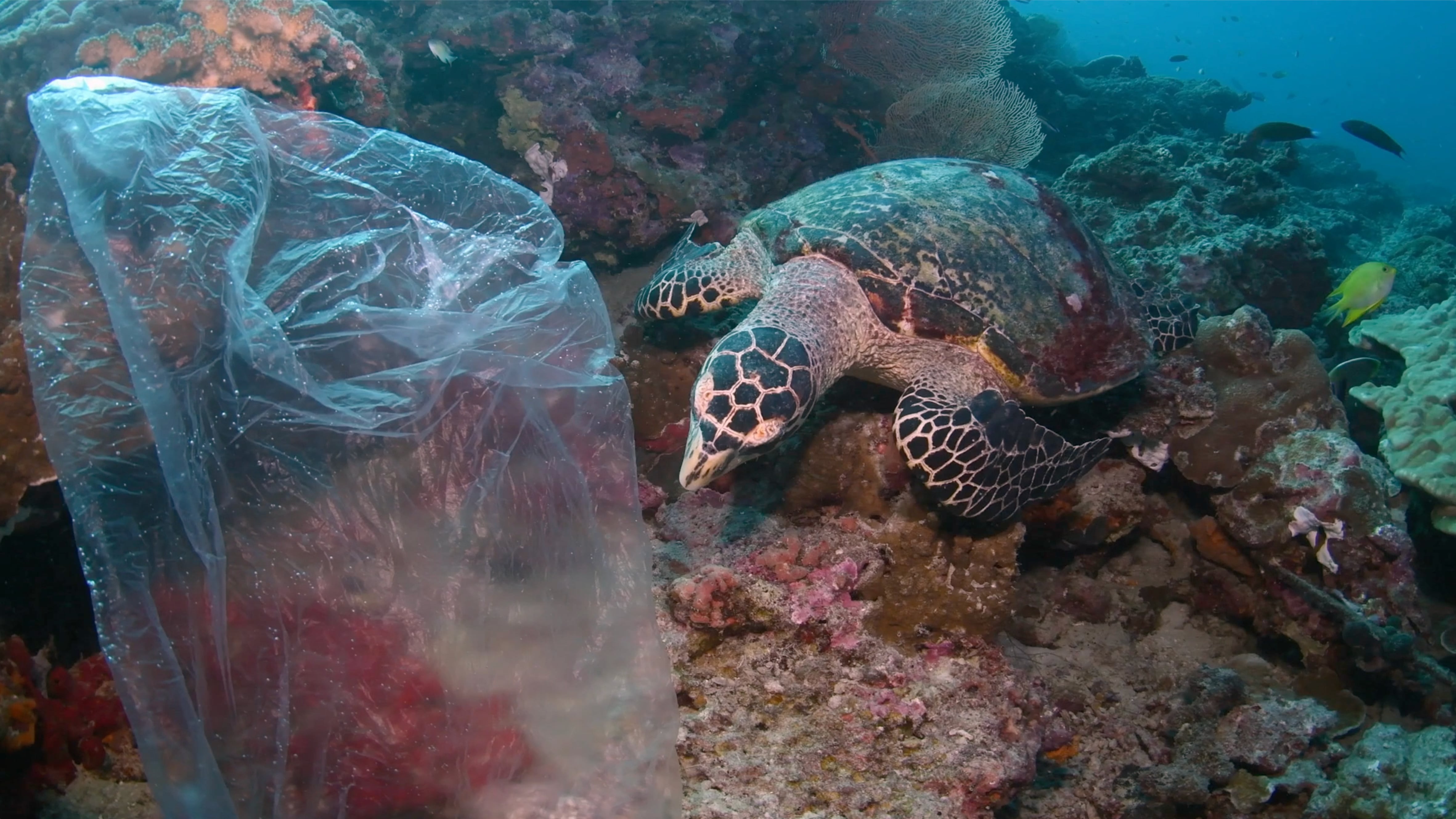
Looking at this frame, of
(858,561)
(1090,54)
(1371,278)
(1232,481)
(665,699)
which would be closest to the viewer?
(665,699)

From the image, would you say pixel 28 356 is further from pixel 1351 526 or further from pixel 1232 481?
pixel 1351 526

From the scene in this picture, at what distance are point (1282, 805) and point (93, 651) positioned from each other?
159 inches

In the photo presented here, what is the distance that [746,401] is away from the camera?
2420 mm

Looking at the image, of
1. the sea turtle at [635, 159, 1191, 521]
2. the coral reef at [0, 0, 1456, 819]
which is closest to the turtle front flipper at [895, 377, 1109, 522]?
the sea turtle at [635, 159, 1191, 521]

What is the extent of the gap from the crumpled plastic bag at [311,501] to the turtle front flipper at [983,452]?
1190mm

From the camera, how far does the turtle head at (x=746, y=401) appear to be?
2340 mm

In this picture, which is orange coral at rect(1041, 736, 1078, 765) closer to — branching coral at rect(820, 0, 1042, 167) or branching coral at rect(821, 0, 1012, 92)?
branching coral at rect(820, 0, 1042, 167)

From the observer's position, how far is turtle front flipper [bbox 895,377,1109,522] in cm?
242

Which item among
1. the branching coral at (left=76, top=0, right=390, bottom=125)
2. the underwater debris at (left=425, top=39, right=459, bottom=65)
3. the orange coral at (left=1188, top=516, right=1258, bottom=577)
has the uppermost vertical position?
the branching coral at (left=76, top=0, right=390, bottom=125)

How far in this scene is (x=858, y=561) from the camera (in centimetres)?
250

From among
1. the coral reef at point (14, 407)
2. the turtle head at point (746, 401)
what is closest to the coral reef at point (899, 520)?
the coral reef at point (14, 407)

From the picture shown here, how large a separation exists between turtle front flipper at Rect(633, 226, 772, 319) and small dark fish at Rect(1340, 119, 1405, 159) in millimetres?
9350

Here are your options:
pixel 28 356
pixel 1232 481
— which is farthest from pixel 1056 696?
pixel 28 356

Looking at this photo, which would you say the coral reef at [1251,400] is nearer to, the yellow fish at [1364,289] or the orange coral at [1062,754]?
the orange coral at [1062,754]
